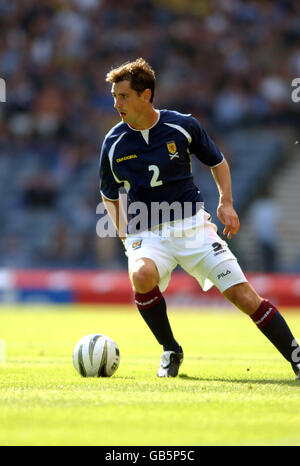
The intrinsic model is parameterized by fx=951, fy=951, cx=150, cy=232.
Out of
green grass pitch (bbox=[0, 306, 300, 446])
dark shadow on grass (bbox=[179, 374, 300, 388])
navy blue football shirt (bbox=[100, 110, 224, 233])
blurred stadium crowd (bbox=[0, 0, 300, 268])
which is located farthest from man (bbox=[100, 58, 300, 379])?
blurred stadium crowd (bbox=[0, 0, 300, 268])

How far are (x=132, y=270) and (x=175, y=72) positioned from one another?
18255 mm

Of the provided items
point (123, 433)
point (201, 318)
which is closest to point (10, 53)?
point (201, 318)

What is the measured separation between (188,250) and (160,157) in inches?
29.9

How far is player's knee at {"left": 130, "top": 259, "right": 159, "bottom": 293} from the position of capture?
7.08 metres

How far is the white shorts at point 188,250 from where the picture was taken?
23.5 ft

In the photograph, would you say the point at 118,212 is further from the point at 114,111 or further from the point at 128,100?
the point at 114,111

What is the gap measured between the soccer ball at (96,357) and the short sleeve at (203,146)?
1.63m

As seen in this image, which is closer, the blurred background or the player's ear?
the player's ear

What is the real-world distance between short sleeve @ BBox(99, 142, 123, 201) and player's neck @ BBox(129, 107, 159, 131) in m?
0.31

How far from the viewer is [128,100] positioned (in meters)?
7.35

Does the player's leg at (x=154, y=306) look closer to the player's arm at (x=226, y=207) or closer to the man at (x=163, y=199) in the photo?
the man at (x=163, y=199)

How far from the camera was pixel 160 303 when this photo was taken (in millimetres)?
7258

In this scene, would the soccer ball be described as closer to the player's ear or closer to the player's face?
the player's face

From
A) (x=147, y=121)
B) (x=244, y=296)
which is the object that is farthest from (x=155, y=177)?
(x=244, y=296)
